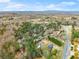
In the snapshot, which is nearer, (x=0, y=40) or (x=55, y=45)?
(x=0, y=40)

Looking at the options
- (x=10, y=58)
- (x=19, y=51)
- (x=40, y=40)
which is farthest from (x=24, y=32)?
(x=10, y=58)

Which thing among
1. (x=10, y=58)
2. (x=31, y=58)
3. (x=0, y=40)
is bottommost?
(x=31, y=58)

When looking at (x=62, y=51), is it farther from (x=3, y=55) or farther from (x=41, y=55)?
(x=3, y=55)

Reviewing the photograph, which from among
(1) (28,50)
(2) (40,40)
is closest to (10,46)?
(1) (28,50)

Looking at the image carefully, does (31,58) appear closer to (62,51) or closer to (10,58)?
(62,51)

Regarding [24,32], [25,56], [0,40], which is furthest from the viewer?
[24,32]

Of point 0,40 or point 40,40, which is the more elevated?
point 0,40

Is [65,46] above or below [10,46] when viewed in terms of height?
below

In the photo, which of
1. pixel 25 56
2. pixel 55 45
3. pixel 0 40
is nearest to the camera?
pixel 0 40

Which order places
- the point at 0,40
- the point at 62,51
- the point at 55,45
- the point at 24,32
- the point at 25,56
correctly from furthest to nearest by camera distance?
the point at 24,32 < the point at 55,45 < the point at 62,51 < the point at 25,56 < the point at 0,40
